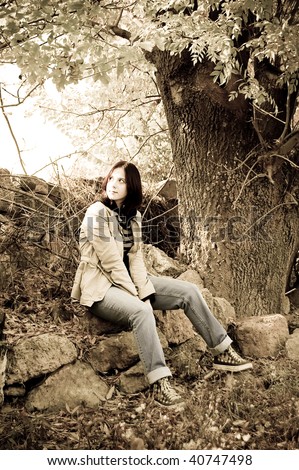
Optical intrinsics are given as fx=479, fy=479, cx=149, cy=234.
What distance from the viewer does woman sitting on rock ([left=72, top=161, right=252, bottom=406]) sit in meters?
3.74

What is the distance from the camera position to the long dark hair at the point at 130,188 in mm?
4309

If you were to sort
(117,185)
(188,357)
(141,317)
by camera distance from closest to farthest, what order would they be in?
(141,317), (117,185), (188,357)

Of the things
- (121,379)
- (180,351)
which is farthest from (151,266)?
(121,379)

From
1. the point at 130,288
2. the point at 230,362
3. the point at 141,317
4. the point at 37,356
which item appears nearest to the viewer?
the point at 141,317

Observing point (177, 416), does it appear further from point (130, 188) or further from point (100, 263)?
point (130, 188)

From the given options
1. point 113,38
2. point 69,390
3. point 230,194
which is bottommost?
point 69,390

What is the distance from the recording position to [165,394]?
12.1 feet

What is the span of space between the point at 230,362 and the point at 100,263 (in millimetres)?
1423

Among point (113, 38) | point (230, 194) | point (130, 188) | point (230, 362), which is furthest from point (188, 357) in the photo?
point (113, 38)

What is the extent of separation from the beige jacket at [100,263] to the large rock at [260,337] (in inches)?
46.0

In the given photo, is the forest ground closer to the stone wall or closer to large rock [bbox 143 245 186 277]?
the stone wall

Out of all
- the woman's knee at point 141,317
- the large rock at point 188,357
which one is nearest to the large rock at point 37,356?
the woman's knee at point 141,317

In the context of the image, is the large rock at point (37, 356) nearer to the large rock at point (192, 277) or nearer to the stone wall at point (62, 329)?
the stone wall at point (62, 329)

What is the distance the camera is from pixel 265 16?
4.30 m
